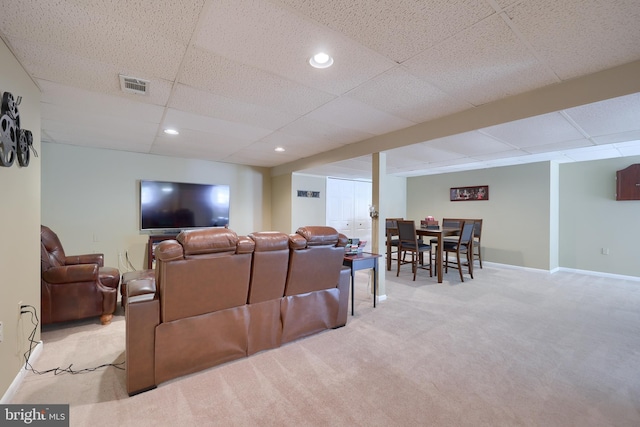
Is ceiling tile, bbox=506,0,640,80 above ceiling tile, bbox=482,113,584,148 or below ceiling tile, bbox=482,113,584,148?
above

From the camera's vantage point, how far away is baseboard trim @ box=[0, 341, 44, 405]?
1.68 m

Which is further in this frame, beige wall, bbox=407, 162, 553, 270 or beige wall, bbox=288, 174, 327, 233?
beige wall, bbox=288, 174, 327, 233

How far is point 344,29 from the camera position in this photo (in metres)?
1.53

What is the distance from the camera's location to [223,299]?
202cm

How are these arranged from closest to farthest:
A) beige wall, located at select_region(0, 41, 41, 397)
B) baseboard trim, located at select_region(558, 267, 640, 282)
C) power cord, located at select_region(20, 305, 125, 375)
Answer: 1. beige wall, located at select_region(0, 41, 41, 397)
2. power cord, located at select_region(20, 305, 125, 375)
3. baseboard trim, located at select_region(558, 267, 640, 282)

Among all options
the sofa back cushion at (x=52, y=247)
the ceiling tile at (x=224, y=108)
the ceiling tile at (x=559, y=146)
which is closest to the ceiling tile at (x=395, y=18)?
the ceiling tile at (x=224, y=108)

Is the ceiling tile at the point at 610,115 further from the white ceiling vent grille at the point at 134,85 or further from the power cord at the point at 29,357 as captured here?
the power cord at the point at 29,357

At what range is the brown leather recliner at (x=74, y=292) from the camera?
8.61 feet

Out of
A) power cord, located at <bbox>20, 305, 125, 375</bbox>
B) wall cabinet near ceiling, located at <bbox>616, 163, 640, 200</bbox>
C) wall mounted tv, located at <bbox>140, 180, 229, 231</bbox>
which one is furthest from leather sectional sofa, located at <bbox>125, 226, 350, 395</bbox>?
wall cabinet near ceiling, located at <bbox>616, 163, 640, 200</bbox>

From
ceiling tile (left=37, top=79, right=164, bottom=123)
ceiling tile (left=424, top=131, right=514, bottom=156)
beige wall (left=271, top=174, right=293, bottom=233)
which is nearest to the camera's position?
ceiling tile (left=37, top=79, right=164, bottom=123)

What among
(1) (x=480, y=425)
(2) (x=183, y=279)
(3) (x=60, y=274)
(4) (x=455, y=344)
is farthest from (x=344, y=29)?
(3) (x=60, y=274)

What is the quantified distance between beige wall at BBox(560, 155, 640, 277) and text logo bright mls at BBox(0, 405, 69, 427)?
7.30 meters

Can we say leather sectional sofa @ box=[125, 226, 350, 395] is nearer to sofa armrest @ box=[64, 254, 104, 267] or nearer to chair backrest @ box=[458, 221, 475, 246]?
sofa armrest @ box=[64, 254, 104, 267]

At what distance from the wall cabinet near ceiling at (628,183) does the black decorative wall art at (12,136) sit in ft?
24.5
